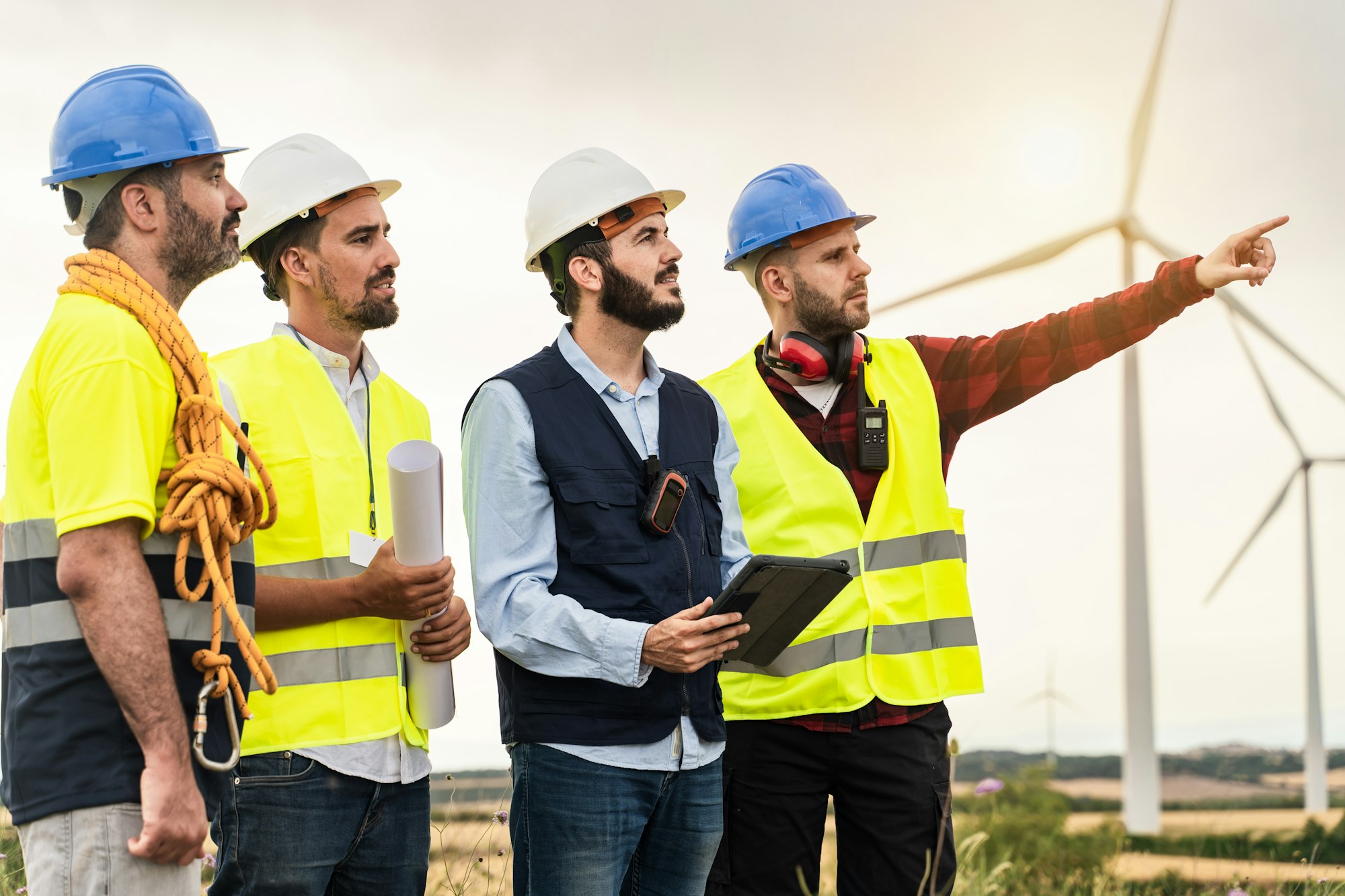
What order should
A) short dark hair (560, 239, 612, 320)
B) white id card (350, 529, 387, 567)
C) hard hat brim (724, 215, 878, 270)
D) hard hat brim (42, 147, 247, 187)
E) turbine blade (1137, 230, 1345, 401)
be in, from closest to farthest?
hard hat brim (42, 147, 247, 187) < white id card (350, 529, 387, 567) < short dark hair (560, 239, 612, 320) < hard hat brim (724, 215, 878, 270) < turbine blade (1137, 230, 1345, 401)

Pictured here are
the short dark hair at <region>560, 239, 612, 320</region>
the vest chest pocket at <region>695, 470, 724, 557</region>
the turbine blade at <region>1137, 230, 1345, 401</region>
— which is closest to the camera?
the vest chest pocket at <region>695, 470, 724, 557</region>

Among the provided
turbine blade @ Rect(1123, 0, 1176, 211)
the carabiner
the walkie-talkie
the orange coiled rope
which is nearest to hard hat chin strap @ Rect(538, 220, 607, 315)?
the walkie-talkie

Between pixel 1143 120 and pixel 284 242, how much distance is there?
12.6 m

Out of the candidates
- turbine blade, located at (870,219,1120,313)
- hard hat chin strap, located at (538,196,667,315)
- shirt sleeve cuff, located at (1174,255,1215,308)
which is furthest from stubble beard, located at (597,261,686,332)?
turbine blade, located at (870,219,1120,313)

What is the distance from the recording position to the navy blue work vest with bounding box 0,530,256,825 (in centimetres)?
278

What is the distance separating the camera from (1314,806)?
18.5 m

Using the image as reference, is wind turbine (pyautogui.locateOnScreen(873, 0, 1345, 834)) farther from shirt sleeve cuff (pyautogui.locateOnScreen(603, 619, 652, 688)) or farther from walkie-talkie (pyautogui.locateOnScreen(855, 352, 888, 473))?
shirt sleeve cuff (pyautogui.locateOnScreen(603, 619, 652, 688))

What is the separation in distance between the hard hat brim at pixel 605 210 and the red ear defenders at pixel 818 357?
0.71 meters

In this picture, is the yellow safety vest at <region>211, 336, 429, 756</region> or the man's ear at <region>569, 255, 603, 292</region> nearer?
the yellow safety vest at <region>211, 336, 429, 756</region>

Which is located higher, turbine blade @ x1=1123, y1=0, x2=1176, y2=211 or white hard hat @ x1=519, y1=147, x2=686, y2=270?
turbine blade @ x1=1123, y1=0, x2=1176, y2=211

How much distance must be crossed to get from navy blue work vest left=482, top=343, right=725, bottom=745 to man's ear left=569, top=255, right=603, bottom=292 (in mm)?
337

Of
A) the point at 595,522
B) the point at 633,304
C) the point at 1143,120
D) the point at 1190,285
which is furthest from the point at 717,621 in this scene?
the point at 1143,120

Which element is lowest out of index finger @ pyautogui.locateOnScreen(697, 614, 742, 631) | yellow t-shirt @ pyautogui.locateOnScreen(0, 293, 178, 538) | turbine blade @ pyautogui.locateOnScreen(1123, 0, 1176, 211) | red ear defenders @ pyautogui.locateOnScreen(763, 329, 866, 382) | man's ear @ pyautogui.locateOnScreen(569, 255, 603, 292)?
index finger @ pyautogui.locateOnScreen(697, 614, 742, 631)

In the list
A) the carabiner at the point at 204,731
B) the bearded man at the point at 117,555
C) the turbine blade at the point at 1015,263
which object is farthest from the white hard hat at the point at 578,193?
the turbine blade at the point at 1015,263
